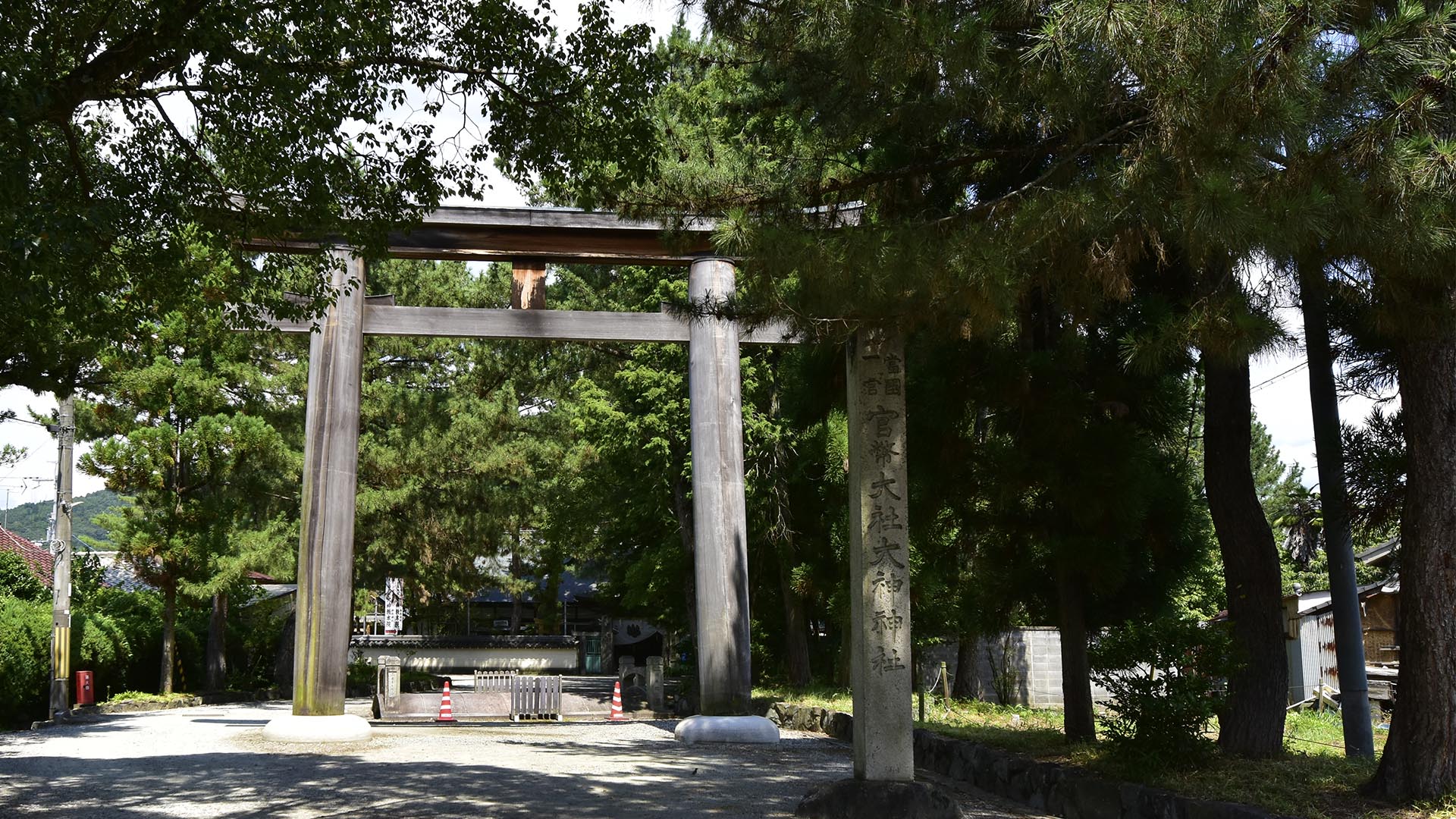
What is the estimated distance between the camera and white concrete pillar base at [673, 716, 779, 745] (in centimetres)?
1267

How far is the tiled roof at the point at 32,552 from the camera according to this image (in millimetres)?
23609

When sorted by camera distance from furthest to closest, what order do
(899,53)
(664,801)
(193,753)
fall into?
(193,753) < (664,801) < (899,53)

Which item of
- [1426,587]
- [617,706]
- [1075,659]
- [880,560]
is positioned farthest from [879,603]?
[617,706]

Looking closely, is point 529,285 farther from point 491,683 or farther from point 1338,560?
point 1338,560

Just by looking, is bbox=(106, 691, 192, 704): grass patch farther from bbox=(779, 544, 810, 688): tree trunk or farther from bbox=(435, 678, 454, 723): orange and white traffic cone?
bbox=(779, 544, 810, 688): tree trunk

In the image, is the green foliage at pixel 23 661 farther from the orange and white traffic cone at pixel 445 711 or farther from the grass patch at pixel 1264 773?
the grass patch at pixel 1264 773

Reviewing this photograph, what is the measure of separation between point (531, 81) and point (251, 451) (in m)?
15.6

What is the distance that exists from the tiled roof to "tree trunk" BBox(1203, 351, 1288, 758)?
22143 mm

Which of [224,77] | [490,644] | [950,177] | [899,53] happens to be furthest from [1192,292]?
[490,644]

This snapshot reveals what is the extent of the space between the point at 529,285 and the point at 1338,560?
9.02 meters

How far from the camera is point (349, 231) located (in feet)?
26.9

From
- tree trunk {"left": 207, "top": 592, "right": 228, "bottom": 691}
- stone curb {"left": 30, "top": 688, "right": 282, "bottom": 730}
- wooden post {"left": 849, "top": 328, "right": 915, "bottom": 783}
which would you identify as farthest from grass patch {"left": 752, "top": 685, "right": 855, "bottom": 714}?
tree trunk {"left": 207, "top": 592, "right": 228, "bottom": 691}

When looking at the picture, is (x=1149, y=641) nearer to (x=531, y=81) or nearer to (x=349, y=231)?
(x=531, y=81)

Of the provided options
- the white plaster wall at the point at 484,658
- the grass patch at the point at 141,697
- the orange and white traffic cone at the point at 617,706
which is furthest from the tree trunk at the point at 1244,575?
the white plaster wall at the point at 484,658
